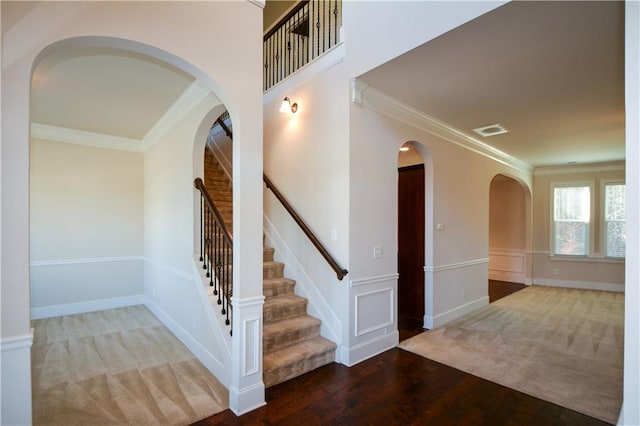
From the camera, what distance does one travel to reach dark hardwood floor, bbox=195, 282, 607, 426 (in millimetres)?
2238

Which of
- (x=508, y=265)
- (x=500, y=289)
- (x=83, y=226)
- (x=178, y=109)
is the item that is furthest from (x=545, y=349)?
(x=83, y=226)

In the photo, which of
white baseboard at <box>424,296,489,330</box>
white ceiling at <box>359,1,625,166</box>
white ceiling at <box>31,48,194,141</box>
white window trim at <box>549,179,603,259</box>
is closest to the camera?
white ceiling at <box>359,1,625,166</box>

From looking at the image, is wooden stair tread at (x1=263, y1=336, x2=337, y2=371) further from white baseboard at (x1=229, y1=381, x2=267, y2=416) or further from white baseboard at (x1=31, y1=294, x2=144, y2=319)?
white baseboard at (x1=31, y1=294, x2=144, y2=319)

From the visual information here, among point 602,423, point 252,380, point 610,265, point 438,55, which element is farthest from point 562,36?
point 610,265

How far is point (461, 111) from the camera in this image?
3.77 metres

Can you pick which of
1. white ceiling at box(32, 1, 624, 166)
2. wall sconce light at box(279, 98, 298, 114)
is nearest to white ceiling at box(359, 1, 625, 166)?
white ceiling at box(32, 1, 624, 166)

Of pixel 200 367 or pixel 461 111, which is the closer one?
pixel 200 367

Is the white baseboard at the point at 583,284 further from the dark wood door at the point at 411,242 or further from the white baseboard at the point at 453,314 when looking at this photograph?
the dark wood door at the point at 411,242

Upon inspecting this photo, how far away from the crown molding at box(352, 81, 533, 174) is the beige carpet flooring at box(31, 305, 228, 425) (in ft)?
10.1

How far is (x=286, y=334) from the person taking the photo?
3027mm

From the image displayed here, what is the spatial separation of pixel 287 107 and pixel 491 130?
300 cm

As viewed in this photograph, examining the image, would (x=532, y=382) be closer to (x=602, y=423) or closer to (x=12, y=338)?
(x=602, y=423)

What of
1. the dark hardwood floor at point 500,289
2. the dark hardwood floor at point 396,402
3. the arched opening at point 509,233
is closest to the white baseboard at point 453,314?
the dark hardwood floor at point 500,289

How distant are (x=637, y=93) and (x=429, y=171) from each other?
2.74 m
